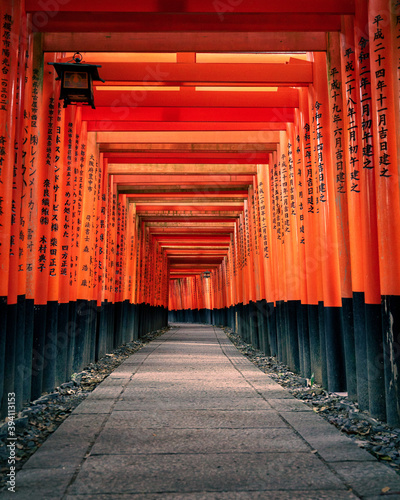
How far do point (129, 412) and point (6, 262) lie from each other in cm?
180

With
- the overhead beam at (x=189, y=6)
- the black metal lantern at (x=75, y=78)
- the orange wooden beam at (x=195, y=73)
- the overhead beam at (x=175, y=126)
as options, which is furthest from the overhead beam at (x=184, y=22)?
the overhead beam at (x=175, y=126)

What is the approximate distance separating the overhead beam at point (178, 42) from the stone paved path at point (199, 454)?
4202 mm

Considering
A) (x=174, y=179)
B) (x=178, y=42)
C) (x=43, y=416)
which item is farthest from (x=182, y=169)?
(x=43, y=416)

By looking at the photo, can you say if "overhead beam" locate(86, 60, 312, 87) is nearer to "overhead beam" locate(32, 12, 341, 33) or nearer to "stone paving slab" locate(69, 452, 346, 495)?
"overhead beam" locate(32, 12, 341, 33)

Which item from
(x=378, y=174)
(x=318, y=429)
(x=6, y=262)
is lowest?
(x=318, y=429)

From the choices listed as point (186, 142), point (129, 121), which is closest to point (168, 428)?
point (129, 121)

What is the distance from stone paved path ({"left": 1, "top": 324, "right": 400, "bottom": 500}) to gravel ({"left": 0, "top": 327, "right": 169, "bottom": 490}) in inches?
6.0

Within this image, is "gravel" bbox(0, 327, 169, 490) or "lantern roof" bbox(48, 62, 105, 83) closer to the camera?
"gravel" bbox(0, 327, 169, 490)

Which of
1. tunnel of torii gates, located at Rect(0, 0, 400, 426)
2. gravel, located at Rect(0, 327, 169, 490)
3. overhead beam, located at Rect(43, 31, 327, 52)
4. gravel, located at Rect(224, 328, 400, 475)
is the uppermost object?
overhead beam, located at Rect(43, 31, 327, 52)

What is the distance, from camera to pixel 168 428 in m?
3.93

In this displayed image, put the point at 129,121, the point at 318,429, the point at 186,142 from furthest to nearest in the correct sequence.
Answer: the point at 186,142 < the point at 129,121 < the point at 318,429

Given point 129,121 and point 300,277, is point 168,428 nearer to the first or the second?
point 300,277

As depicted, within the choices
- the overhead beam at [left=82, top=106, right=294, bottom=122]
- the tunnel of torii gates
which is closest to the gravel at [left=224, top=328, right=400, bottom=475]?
the tunnel of torii gates

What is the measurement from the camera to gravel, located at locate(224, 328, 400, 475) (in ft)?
11.0
